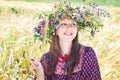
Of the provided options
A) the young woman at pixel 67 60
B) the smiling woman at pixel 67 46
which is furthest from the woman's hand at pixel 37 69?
the young woman at pixel 67 60

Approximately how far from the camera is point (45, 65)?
4.55 meters

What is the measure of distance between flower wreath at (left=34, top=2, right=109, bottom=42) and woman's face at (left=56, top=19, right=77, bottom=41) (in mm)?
34

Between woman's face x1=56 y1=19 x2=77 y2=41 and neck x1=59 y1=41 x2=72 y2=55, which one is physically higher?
woman's face x1=56 y1=19 x2=77 y2=41

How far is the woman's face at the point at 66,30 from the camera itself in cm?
435

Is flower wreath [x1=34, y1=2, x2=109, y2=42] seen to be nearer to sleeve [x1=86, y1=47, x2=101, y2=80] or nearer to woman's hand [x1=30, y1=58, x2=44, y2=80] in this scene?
sleeve [x1=86, y1=47, x2=101, y2=80]

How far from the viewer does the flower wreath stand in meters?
4.41

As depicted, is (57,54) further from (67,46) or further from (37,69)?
(37,69)

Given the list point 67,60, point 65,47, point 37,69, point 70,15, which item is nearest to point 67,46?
point 65,47

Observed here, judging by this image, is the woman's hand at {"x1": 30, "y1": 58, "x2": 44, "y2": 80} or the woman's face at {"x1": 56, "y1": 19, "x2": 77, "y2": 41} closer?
the woman's hand at {"x1": 30, "y1": 58, "x2": 44, "y2": 80}

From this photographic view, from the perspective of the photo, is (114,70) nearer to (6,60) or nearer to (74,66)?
(74,66)

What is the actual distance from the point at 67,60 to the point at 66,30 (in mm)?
249

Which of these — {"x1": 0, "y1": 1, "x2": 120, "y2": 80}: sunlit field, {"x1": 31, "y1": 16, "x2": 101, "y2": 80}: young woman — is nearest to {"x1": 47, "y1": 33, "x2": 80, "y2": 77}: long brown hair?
{"x1": 31, "y1": 16, "x2": 101, "y2": 80}: young woman

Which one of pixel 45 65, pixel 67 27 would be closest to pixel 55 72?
pixel 45 65

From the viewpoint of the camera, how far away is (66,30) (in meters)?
4.38
